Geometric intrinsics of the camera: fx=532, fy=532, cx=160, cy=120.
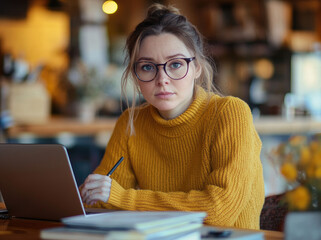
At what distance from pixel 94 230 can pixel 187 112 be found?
2.71 feet

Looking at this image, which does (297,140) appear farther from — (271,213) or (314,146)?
(271,213)

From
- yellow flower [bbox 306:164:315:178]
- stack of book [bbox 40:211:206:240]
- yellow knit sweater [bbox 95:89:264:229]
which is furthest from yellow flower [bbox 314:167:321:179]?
yellow knit sweater [bbox 95:89:264:229]

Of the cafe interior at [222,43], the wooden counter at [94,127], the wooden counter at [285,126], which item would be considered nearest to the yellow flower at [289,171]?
the wooden counter at [94,127]

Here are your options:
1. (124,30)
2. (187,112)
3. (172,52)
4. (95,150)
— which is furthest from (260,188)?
(124,30)

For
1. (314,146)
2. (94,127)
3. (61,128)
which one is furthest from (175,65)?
(94,127)

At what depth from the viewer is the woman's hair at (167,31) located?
177cm

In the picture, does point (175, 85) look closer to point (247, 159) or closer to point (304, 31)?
point (247, 159)

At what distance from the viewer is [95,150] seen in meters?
3.52

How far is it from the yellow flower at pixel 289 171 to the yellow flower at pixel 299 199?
6 cm

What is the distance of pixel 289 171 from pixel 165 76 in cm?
77

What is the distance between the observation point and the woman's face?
1702 mm

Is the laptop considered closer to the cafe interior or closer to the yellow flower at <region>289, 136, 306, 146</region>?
the yellow flower at <region>289, 136, 306, 146</region>

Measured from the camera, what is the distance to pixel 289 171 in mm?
1005

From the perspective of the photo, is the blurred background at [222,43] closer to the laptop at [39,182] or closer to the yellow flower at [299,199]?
the laptop at [39,182]
